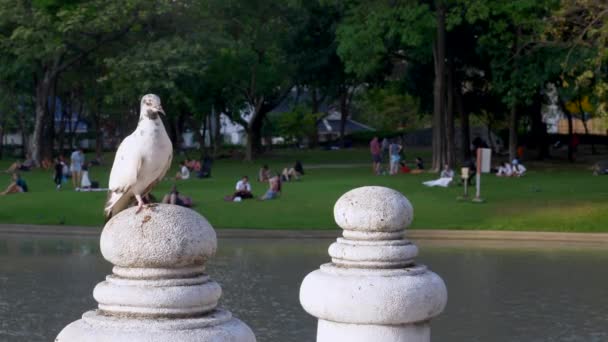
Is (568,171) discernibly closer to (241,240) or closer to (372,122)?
(241,240)

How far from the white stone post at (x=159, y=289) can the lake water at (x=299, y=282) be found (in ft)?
26.4

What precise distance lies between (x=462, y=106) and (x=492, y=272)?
35974 millimetres

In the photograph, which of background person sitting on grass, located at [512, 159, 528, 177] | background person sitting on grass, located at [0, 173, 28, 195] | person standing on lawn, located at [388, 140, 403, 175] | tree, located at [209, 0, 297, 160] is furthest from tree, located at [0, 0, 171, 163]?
background person sitting on grass, located at [512, 159, 528, 177]

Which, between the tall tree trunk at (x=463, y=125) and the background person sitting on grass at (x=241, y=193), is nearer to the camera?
the background person sitting on grass at (x=241, y=193)

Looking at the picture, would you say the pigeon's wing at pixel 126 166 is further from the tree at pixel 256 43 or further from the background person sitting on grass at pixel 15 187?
the tree at pixel 256 43

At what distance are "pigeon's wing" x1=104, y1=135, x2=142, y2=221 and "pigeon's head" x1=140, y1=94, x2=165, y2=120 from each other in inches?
5.7

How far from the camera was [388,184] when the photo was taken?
36.2 metres

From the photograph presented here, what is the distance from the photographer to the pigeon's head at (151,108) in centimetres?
547

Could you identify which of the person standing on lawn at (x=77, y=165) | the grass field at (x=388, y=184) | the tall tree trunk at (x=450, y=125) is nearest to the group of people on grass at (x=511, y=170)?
the grass field at (x=388, y=184)

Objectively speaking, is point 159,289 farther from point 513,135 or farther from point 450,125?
point 513,135

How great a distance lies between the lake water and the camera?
1259 centimetres

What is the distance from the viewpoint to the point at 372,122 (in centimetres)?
11488

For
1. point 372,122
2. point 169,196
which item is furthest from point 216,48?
point 372,122

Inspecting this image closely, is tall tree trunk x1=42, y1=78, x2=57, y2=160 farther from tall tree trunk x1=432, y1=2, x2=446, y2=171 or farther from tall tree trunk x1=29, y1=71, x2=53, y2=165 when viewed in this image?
tall tree trunk x1=432, y1=2, x2=446, y2=171
